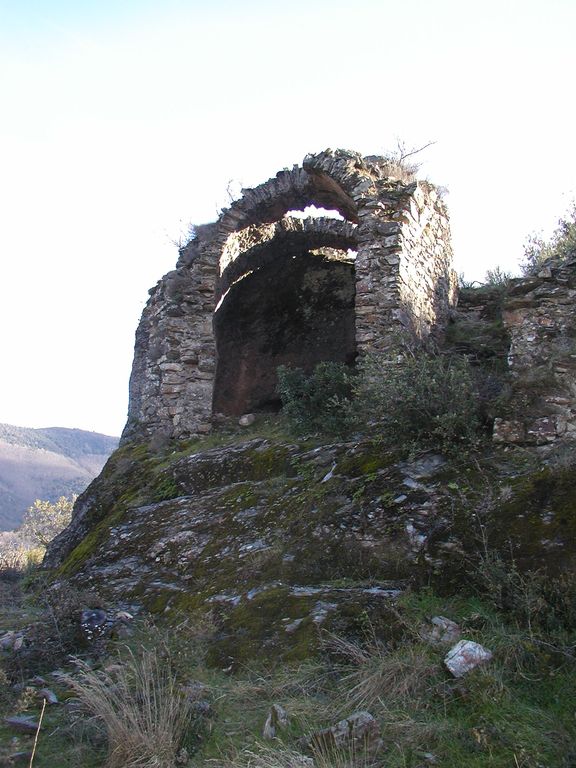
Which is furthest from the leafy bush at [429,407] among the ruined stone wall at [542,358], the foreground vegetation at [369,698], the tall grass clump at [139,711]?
the tall grass clump at [139,711]

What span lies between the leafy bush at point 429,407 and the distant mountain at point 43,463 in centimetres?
4532

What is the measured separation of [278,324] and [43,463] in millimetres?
49825

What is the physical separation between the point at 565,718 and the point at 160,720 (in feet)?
6.93

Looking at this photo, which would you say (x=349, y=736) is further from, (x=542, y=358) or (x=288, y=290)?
(x=288, y=290)

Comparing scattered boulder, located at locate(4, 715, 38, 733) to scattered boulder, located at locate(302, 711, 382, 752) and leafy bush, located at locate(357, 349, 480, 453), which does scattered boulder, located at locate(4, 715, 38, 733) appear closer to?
scattered boulder, located at locate(302, 711, 382, 752)

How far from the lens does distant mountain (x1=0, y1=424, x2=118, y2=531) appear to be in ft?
168

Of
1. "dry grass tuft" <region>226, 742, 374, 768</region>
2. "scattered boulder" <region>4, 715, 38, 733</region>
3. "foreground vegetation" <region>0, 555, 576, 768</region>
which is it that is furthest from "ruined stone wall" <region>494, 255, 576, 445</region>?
"scattered boulder" <region>4, 715, 38, 733</region>

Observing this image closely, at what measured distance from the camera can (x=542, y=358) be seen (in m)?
6.26

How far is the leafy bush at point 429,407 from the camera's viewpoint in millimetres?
5777

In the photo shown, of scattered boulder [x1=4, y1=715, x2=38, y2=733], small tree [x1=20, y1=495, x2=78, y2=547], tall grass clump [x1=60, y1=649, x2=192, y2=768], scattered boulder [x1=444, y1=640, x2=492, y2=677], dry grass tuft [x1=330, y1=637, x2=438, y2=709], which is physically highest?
scattered boulder [x1=444, y1=640, x2=492, y2=677]

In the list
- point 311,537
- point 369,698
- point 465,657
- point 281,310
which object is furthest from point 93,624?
point 281,310

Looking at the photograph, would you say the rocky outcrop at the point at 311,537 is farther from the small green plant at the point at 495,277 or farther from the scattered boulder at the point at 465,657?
the small green plant at the point at 495,277

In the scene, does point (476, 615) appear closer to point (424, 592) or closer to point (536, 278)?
point (424, 592)

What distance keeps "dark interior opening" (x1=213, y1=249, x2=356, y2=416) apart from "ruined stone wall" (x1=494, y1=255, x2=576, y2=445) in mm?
→ 5143
